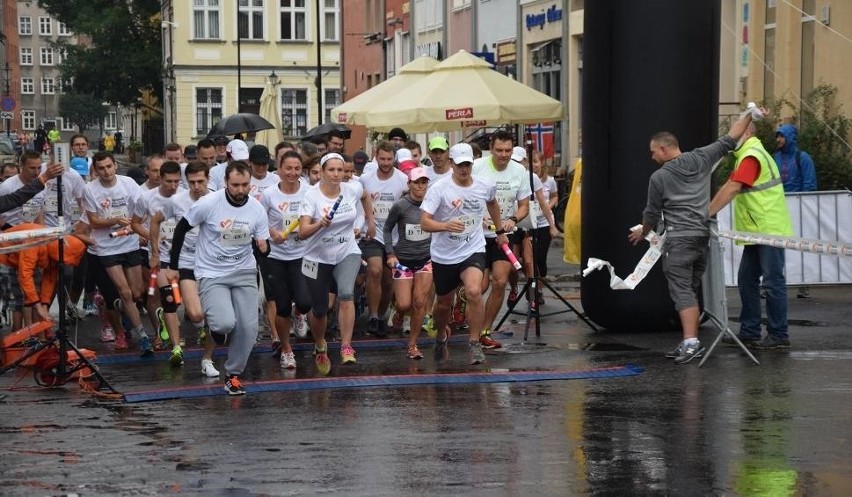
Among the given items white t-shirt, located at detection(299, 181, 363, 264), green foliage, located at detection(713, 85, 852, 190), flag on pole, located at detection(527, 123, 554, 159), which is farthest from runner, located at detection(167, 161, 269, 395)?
flag on pole, located at detection(527, 123, 554, 159)

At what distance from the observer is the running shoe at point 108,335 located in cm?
1552

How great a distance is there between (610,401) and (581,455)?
6.61ft

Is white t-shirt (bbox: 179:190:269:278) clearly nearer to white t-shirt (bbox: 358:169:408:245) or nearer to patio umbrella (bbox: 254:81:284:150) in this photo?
white t-shirt (bbox: 358:169:408:245)

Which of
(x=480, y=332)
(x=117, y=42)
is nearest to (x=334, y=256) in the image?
(x=480, y=332)

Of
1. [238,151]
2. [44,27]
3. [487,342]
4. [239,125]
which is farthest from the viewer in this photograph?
[44,27]

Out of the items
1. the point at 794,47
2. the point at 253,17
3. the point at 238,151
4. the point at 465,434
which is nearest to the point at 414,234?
the point at 238,151

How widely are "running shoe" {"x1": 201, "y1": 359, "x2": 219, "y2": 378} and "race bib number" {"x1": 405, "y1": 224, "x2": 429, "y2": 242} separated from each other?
2681mm

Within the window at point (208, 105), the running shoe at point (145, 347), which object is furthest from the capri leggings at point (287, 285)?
the window at point (208, 105)

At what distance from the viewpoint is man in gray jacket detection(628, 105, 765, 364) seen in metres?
12.5

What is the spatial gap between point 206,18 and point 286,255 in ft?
222

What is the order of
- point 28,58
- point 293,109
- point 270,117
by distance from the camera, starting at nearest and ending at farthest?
point 270,117 → point 293,109 → point 28,58

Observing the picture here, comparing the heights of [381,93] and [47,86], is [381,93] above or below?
below

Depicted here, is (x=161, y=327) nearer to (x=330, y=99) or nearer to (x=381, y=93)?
(x=381, y=93)

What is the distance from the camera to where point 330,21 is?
265 ft
